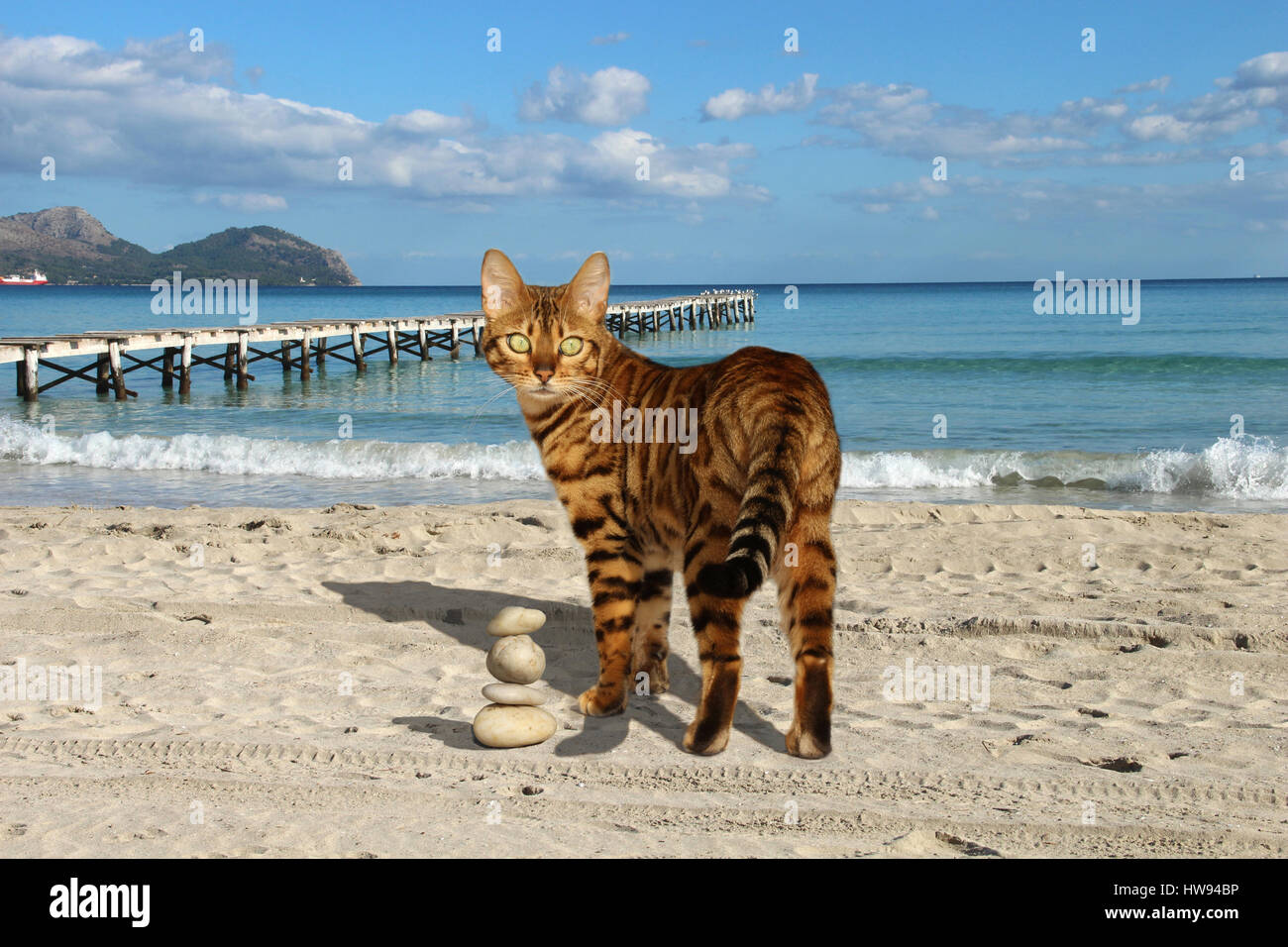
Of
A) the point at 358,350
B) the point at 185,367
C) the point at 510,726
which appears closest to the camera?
the point at 510,726

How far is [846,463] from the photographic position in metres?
12.8

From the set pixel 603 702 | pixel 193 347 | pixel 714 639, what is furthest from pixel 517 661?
pixel 193 347

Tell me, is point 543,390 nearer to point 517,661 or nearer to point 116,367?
point 517,661

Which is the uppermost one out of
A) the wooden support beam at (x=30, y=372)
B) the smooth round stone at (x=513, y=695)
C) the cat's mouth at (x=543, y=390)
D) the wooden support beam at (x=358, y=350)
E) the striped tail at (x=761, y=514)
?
the wooden support beam at (x=358, y=350)

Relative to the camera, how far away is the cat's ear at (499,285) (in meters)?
4.17

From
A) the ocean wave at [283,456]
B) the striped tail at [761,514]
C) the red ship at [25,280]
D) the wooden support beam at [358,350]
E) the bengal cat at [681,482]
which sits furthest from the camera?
the red ship at [25,280]

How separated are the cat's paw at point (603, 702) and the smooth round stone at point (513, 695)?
0.26m

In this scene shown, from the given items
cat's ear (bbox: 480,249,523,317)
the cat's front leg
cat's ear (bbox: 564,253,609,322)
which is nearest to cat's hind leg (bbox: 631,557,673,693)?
the cat's front leg

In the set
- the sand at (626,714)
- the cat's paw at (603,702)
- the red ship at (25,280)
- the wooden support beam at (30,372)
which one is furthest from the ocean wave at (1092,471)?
the red ship at (25,280)

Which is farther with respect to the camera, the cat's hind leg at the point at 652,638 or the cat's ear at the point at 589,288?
the cat's hind leg at the point at 652,638

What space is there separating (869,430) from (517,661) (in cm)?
1432

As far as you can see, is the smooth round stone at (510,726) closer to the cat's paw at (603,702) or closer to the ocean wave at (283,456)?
the cat's paw at (603,702)

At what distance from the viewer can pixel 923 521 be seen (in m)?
8.95

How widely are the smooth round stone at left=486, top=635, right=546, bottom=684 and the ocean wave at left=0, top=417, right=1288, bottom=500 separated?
8.20 m
